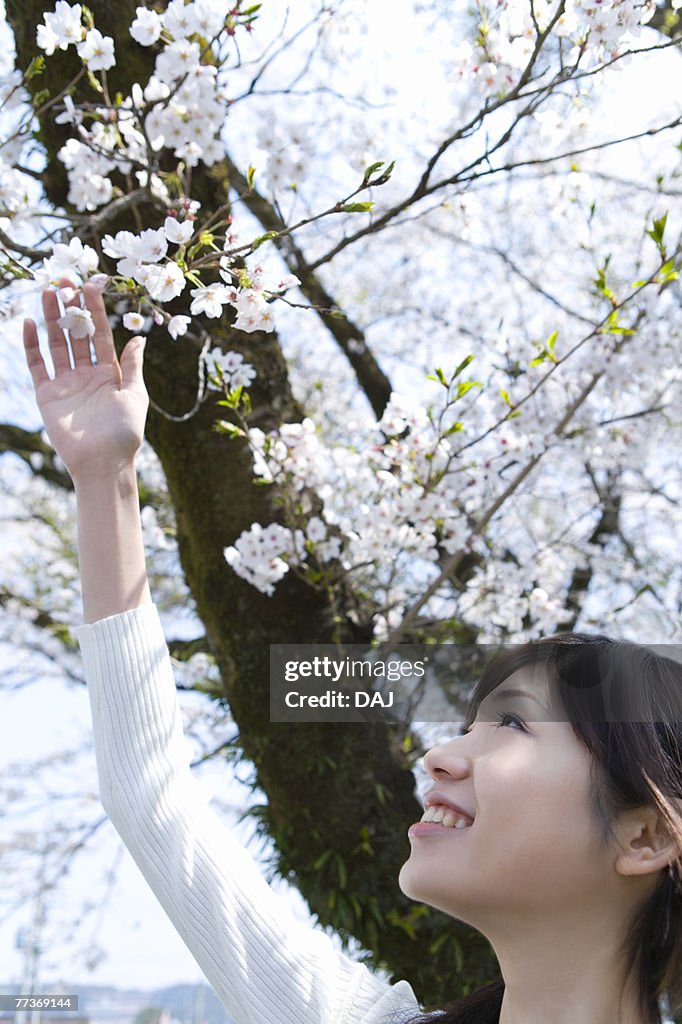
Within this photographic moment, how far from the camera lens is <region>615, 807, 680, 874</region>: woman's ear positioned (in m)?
1.02

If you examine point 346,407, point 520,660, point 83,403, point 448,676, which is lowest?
point 520,660

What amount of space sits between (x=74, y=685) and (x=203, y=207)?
275 centimetres

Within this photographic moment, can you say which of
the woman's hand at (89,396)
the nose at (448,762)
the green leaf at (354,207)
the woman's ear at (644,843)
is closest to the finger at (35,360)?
the woman's hand at (89,396)

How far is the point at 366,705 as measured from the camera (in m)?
2.38

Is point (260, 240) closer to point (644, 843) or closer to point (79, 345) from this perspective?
point (79, 345)

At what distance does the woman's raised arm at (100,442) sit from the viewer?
1.05 m

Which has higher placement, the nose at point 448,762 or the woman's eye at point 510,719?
the woman's eye at point 510,719

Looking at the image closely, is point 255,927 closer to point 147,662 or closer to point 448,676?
point 147,662

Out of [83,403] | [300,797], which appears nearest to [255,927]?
[83,403]

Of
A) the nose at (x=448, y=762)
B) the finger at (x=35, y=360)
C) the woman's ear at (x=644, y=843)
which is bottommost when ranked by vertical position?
the woman's ear at (x=644, y=843)

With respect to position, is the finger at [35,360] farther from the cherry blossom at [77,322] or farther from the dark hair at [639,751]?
the dark hair at [639,751]

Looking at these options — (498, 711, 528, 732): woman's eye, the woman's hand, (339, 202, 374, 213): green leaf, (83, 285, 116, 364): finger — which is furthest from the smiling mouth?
(339, 202, 374, 213): green leaf

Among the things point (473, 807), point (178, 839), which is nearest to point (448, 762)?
point (473, 807)

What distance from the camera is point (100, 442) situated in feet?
3.44
